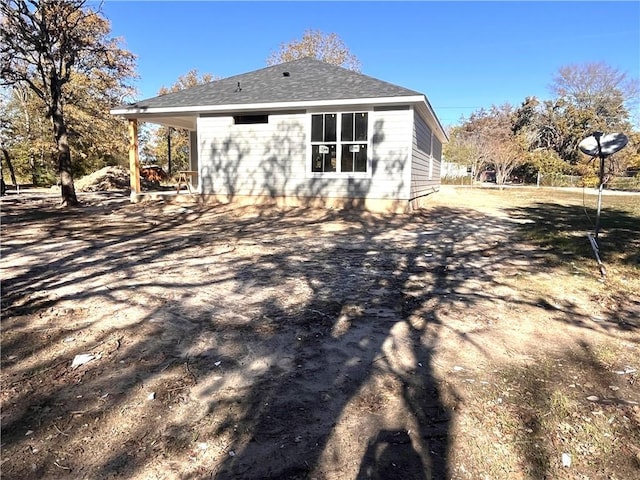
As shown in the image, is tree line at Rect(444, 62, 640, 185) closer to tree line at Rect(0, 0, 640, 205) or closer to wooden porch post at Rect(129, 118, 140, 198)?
tree line at Rect(0, 0, 640, 205)

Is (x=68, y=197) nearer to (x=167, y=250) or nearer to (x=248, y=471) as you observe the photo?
(x=167, y=250)

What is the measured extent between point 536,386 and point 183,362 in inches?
84.5

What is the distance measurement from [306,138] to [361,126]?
1.48 metres

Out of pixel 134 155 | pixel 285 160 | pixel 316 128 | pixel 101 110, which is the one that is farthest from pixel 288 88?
pixel 101 110

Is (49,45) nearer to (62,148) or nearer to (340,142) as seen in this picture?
(62,148)

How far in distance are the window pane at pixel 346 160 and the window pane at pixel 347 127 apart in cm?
22

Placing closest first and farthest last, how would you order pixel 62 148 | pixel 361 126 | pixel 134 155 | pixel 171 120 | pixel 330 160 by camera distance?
pixel 361 126, pixel 330 160, pixel 62 148, pixel 134 155, pixel 171 120

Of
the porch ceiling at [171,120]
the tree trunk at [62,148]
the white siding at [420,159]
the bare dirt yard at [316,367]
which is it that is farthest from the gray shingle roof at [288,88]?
the bare dirt yard at [316,367]

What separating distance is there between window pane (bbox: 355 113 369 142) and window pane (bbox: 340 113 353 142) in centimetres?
15

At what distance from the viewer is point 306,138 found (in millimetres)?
11016

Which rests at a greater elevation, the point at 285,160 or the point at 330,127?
the point at 330,127

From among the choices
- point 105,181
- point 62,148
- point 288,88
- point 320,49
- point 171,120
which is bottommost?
point 105,181

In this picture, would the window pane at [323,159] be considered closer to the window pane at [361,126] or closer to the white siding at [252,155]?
the white siding at [252,155]

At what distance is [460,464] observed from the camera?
1.82 m
